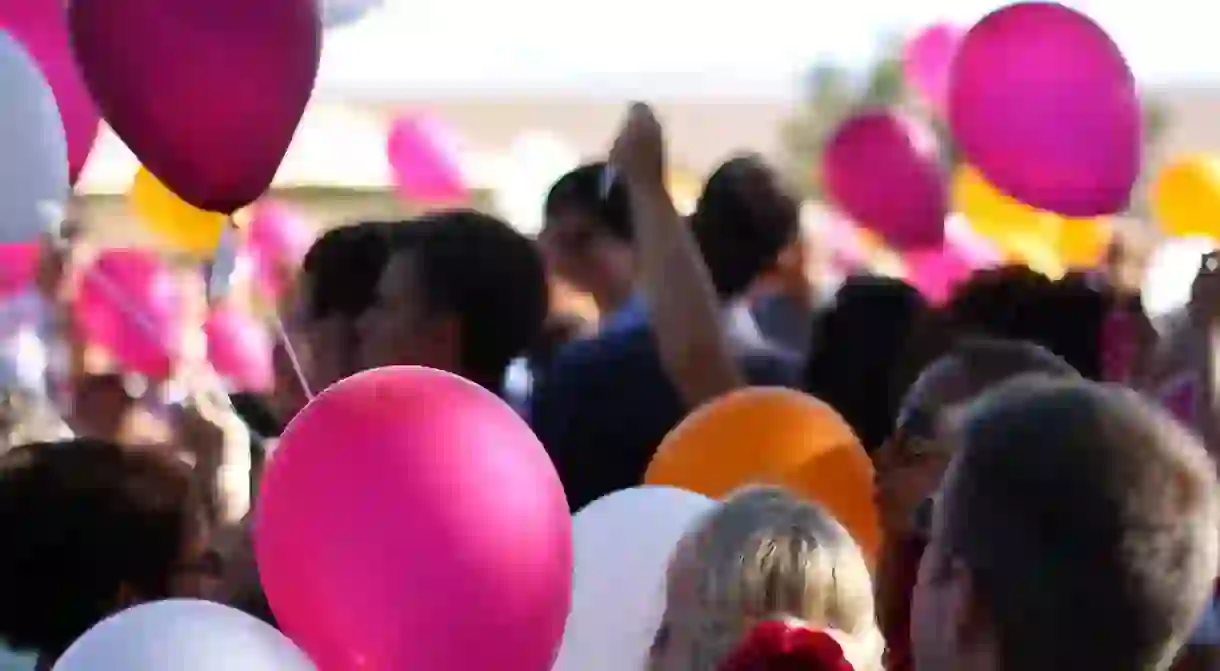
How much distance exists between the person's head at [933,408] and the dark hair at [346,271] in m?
0.75

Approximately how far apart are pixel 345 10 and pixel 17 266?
1.15 metres

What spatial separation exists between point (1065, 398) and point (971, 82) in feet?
6.58

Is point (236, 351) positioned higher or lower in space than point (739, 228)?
lower

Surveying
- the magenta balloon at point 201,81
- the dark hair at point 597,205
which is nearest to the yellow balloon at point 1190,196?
the dark hair at point 597,205

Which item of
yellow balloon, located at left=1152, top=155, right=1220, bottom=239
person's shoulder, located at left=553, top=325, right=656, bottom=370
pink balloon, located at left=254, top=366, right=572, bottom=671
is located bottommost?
yellow balloon, located at left=1152, top=155, right=1220, bottom=239

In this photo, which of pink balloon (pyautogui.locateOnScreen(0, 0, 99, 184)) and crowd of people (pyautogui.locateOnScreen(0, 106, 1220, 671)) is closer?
crowd of people (pyautogui.locateOnScreen(0, 106, 1220, 671))

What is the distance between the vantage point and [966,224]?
17.2ft

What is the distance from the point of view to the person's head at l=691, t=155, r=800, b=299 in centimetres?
285

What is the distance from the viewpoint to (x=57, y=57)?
238 cm

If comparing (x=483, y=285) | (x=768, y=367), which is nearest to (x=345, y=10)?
(x=483, y=285)

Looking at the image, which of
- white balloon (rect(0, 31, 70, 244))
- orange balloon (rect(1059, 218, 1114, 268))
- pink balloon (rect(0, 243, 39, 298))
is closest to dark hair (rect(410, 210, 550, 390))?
white balloon (rect(0, 31, 70, 244))

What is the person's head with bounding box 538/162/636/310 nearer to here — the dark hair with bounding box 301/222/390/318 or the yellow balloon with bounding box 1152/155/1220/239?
the dark hair with bounding box 301/222/390/318

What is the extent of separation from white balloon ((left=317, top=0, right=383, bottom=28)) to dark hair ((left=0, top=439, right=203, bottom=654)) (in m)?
1.04

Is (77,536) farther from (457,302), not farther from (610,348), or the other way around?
(610,348)
